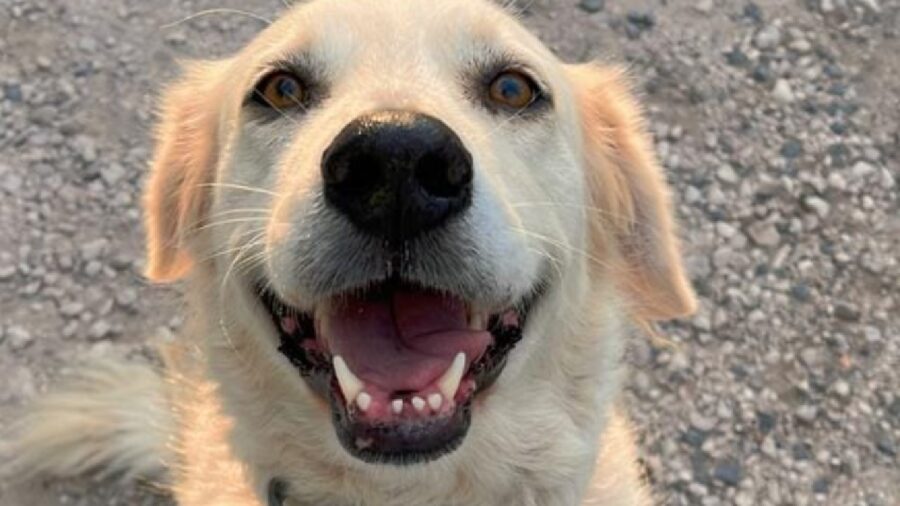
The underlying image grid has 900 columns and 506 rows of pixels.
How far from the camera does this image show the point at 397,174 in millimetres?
2082

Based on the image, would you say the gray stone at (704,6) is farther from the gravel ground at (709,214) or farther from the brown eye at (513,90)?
the brown eye at (513,90)

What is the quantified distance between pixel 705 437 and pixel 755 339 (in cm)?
41

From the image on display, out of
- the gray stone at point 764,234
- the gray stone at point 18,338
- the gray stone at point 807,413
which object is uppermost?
the gray stone at point 764,234

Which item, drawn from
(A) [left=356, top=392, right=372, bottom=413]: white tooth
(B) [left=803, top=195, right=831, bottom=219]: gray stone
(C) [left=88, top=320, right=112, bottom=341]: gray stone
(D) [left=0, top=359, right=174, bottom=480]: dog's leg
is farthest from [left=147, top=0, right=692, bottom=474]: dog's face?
(B) [left=803, top=195, right=831, bottom=219]: gray stone

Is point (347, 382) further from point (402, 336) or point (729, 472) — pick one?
point (729, 472)

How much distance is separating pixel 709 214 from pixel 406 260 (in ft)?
7.69

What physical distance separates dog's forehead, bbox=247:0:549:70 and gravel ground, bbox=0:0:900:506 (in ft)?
4.31

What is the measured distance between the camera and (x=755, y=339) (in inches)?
160

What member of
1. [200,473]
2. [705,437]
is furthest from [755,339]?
[200,473]

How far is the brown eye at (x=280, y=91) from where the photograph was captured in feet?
8.69

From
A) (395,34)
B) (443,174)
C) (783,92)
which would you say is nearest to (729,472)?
(783,92)

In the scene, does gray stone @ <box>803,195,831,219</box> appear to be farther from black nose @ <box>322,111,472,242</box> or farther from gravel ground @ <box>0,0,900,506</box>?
black nose @ <box>322,111,472,242</box>

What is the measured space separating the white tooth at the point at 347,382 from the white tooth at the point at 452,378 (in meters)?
0.16

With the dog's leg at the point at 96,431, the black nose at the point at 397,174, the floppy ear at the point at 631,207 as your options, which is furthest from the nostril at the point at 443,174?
the dog's leg at the point at 96,431
